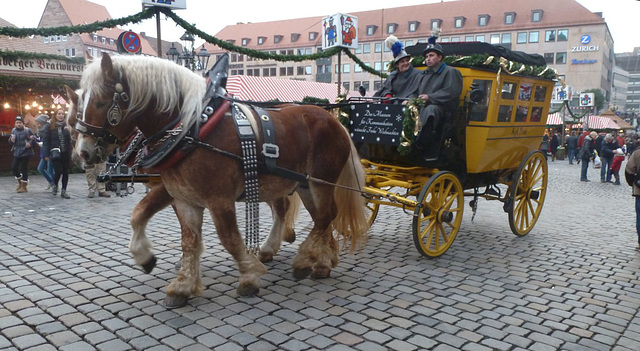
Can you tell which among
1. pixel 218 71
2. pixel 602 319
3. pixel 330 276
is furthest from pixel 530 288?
pixel 218 71

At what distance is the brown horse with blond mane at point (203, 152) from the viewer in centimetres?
327

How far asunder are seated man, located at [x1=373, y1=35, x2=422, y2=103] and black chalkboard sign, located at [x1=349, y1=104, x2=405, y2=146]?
360mm

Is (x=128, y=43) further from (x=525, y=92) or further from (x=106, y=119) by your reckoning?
(x=525, y=92)

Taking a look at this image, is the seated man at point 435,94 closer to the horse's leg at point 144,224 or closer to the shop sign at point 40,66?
the horse's leg at point 144,224

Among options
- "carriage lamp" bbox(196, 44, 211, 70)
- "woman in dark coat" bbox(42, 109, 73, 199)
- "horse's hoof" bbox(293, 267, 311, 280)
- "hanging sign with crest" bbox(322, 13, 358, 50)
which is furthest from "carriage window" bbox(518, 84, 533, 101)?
"carriage lamp" bbox(196, 44, 211, 70)

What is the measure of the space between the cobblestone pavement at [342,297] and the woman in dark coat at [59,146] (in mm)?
3240

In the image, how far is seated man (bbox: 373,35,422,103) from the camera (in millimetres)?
5631

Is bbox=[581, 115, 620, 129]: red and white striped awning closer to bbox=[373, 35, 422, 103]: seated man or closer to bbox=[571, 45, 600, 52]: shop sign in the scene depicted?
bbox=[571, 45, 600, 52]: shop sign

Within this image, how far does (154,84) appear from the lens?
3365 millimetres

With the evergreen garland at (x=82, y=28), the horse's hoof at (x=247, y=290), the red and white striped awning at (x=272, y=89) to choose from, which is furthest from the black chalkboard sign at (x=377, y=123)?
the red and white striped awning at (x=272, y=89)

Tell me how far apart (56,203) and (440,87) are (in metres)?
6.98

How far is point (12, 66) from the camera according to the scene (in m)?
13.5

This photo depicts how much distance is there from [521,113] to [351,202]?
2853mm

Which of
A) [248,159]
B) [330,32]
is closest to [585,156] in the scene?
[330,32]
